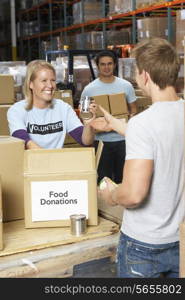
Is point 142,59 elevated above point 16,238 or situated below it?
above

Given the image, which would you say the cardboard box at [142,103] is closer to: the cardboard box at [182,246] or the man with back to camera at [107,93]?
the man with back to camera at [107,93]

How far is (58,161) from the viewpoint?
2.08 metres

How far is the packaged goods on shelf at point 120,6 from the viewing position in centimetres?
845

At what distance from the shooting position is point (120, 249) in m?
1.85

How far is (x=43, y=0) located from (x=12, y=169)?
41.5 feet

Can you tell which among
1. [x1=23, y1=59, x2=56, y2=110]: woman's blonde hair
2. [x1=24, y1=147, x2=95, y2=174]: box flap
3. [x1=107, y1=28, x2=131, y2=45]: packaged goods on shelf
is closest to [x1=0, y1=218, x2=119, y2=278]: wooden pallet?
[x1=24, y1=147, x2=95, y2=174]: box flap

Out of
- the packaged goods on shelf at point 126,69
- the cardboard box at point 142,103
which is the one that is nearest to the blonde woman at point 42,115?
the cardboard box at point 142,103

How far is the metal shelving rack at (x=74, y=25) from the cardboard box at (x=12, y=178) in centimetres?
531

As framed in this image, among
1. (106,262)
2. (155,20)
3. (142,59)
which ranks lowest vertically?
(106,262)

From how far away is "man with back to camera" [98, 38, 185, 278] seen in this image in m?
1.67

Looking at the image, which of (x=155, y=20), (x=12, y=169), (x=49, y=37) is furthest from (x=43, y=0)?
(x=12, y=169)

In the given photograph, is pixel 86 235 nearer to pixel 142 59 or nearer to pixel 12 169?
pixel 12 169

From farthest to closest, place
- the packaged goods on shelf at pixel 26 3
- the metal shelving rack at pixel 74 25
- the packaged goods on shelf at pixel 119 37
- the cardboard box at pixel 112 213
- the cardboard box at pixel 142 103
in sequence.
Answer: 1. the packaged goods on shelf at pixel 26 3
2. the packaged goods on shelf at pixel 119 37
3. the metal shelving rack at pixel 74 25
4. the cardboard box at pixel 142 103
5. the cardboard box at pixel 112 213

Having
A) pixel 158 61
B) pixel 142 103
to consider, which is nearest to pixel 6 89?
pixel 142 103
